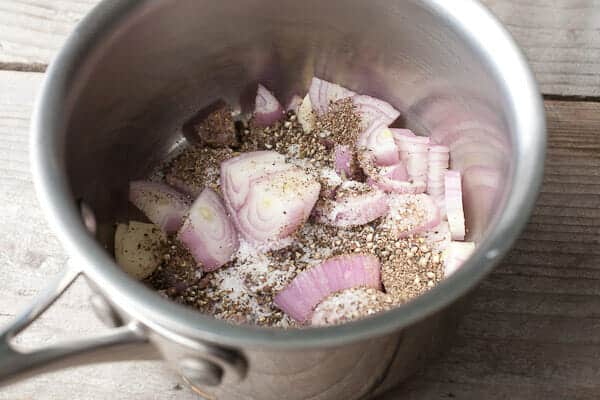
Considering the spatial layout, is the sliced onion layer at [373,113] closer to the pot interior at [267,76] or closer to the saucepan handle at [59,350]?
the pot interior at [267,76]

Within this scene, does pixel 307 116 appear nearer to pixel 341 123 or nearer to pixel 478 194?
pixel 341 123

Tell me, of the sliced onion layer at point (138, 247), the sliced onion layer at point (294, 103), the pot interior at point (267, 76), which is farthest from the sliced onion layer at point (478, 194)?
the sliced onion layer at point (138, 247)

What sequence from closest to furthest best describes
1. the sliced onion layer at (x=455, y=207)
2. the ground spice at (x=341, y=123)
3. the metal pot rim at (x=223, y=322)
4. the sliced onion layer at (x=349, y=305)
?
the metal pot rim at (x=223, y=322) < the sliced onion layer at (x=349, y=305) < the sliced onion layer at (x=455, y=207) < the ground spice at (x=341, y=123)

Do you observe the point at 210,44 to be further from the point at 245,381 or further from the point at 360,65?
the point at 245,381

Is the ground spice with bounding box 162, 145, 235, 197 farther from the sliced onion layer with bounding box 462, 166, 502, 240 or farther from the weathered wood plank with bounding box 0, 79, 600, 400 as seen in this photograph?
the sliced onion layer with bounding box 462, 166, 502, 240

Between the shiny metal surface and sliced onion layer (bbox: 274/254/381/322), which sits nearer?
the shiny metal surface

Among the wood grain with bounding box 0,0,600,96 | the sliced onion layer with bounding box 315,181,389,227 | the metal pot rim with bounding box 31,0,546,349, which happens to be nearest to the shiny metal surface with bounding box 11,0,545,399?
the metal pot rim with bounding box 31,0,546,349

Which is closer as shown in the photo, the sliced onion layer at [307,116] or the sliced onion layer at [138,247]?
the sliced onion layer at [138,247]
